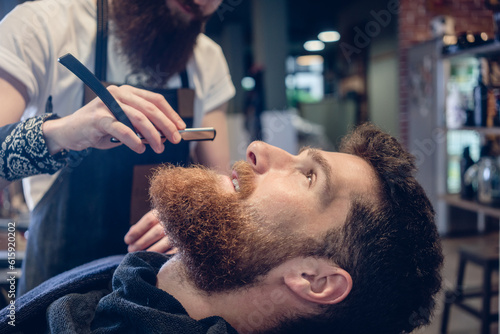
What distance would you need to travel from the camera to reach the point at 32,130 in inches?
40.4

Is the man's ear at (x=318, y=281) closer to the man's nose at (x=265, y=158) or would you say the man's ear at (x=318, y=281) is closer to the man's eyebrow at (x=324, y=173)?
the man's eyebrow at (x=324, y=173)

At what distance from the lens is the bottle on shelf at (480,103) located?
10.1ft

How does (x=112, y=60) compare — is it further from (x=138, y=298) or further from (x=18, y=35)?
(x=138, y=298)

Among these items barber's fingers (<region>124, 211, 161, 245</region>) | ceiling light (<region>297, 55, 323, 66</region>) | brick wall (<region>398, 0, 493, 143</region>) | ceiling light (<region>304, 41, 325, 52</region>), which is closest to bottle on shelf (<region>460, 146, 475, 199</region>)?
brick wall (<region>398, 0, 493, 143</region>)

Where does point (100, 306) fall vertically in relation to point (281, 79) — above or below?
below

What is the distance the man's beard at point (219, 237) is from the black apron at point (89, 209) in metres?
0.34

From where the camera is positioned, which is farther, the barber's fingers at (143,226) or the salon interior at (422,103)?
the salon interior at (422,103)

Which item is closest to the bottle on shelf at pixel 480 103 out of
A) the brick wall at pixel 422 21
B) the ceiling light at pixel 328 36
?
the brick wall at pixel 422 21

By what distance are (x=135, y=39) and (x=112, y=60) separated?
101 millimetres

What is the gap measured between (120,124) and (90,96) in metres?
0.41

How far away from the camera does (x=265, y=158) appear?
1.21m

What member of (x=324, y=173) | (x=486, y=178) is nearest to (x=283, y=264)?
(x=324, y=173)

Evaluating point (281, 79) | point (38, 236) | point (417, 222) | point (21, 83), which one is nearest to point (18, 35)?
point (21, 83)

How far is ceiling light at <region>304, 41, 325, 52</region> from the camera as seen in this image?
1263cm
